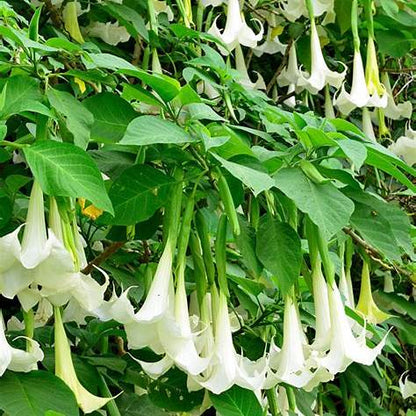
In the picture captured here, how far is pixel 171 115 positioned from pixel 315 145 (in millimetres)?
195

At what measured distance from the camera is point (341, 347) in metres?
1.10

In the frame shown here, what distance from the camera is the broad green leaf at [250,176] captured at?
0.89 metres

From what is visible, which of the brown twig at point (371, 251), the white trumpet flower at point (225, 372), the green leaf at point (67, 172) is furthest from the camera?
the brown twig at point (371, 251)

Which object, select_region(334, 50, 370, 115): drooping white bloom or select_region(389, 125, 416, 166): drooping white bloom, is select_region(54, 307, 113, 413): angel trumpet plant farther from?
select_region(389, 125, 416, 166): drooping white bloom

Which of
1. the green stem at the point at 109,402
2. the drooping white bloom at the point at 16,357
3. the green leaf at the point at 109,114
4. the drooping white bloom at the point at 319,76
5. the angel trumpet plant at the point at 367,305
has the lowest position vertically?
the angel trumpet plant at the point at 367,305

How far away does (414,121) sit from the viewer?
2.75 m

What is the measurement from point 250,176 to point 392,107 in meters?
1.57

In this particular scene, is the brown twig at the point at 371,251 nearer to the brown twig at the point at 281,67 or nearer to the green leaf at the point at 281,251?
the green leaf at the point at 281,251

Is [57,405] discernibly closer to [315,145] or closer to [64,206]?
[64,206]

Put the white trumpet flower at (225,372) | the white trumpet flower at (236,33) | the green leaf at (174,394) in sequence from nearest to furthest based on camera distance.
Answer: the white trumpet flower at (225,372) → the green leaf at (174,394) → the white trumpet flower at (236,33)

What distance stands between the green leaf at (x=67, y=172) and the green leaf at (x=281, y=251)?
28 centimetres

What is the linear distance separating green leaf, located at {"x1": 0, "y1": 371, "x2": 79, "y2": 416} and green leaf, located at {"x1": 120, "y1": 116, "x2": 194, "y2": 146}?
32 cm

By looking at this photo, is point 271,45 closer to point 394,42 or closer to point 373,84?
point 394,42

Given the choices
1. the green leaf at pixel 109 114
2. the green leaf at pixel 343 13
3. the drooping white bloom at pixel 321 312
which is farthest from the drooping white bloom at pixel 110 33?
the drooping white bloom at pixel 321 312
